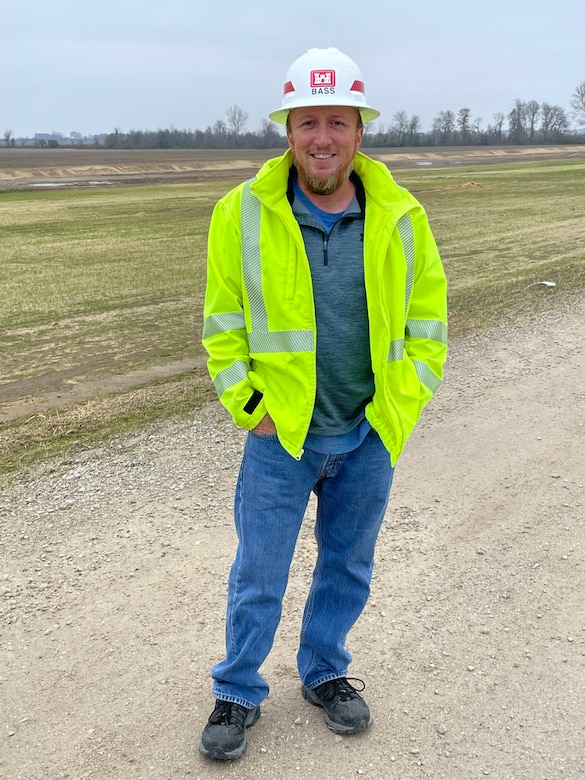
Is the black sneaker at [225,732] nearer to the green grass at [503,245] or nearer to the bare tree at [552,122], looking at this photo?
the green grass at [503,245]

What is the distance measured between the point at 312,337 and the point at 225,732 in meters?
1.41

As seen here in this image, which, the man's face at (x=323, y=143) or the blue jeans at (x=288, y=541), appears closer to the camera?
the man's face at (x=323, y=143)

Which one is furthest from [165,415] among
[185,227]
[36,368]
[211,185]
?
[211,185]

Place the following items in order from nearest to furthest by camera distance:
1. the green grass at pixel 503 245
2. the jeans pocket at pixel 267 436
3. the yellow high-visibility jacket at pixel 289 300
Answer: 1. the yellow high-visibility jacket at pixel 289 300
2. the jeans pocket at pixel 267 436
3. the green grass at pixel 503 245

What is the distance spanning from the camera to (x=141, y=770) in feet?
8.91

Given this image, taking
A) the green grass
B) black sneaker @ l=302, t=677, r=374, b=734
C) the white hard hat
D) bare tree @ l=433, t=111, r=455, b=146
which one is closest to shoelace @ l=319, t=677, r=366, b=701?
black sneaker @ l=302, t=677, r=374, b=734

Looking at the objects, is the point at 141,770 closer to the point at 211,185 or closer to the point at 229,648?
the point at 229,648

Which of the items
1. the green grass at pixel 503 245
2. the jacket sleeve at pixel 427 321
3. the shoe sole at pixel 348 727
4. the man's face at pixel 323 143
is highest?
the man's face at pixel 323 143

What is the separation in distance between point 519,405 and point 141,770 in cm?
417

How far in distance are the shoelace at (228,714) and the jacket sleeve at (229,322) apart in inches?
41.0

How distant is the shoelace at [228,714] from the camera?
282 centimetres

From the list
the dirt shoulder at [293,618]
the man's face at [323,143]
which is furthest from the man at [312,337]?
the dirt shoulder at [293,618]

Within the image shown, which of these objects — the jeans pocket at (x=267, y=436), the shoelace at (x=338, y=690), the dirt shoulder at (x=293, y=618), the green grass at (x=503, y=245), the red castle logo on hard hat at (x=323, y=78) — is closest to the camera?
the red castle logo on hard hat at (x=323, y=78)

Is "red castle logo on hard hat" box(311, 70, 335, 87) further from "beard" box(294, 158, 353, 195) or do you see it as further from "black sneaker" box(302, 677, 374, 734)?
"black sneaker" box(302, 677, 374, 734)
